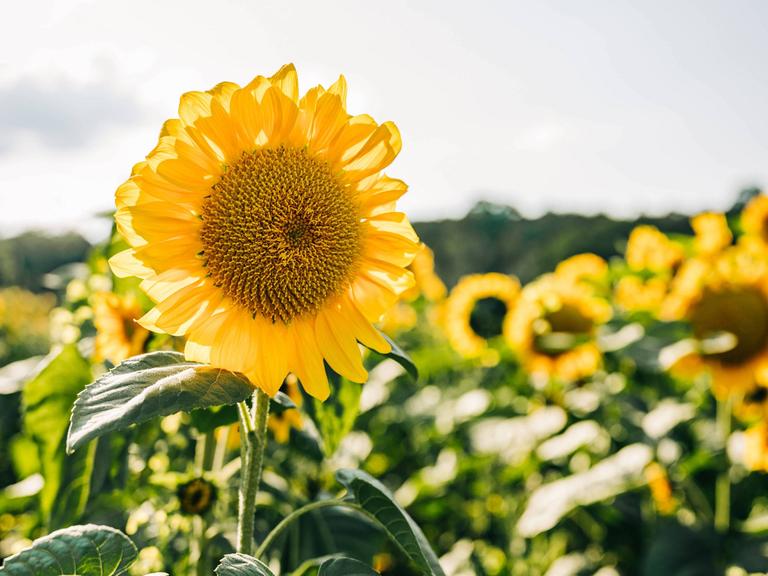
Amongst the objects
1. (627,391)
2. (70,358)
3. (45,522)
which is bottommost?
(627,391)

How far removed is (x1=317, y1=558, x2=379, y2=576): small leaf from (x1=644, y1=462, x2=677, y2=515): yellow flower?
165cm

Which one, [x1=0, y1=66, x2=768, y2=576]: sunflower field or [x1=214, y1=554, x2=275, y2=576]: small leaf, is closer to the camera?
[x1=214, y1=554, x2=275, y2=576]: small leaf

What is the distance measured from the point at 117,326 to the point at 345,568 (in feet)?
2.59

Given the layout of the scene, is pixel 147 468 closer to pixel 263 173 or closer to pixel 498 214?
pixel 263 173

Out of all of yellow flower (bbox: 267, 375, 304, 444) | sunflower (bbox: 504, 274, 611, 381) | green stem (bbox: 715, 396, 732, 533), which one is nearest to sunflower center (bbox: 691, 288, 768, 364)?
green stem (bbox: 715, 396, 732, 533)

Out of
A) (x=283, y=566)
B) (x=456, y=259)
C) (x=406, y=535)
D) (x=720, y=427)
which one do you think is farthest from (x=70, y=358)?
(x=456, y=259)

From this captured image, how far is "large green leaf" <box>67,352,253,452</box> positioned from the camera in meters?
0.69

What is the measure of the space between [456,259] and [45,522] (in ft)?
48.7

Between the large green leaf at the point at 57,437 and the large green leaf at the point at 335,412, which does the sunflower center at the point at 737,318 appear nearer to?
the large green leaf at the point at 335,412


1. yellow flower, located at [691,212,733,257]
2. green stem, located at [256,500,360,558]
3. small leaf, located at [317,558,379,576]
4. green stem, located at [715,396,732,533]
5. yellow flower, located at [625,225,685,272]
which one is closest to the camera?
small leaf, located at [317,558,379,576]

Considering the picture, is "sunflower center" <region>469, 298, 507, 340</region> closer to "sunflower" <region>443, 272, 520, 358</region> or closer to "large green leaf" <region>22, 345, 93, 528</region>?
"sunflower" <region>443, 272, 520, 358</region>

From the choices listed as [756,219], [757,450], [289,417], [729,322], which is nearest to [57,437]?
[289,417]

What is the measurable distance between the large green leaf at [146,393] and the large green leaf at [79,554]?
11 centimetres

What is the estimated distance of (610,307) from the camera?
2.94m
